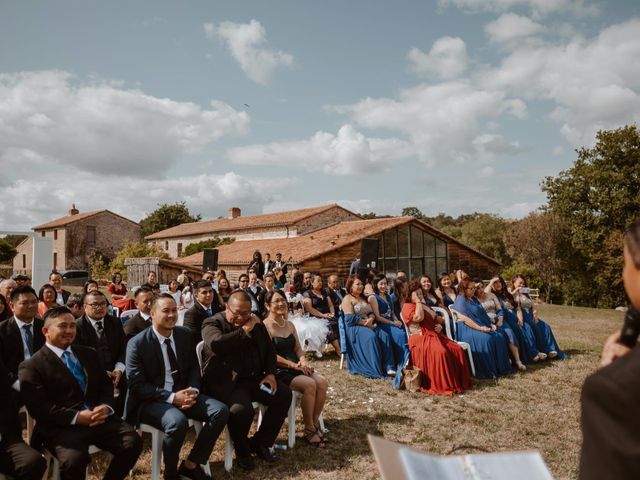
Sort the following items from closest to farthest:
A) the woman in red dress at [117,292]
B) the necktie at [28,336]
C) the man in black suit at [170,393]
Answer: the man in black suit at [170,393], the necktie at [28,336], the woman in red dress at [117,292]

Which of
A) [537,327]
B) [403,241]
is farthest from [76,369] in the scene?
[403,241]

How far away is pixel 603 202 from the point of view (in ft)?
91.0

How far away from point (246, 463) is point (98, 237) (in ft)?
150

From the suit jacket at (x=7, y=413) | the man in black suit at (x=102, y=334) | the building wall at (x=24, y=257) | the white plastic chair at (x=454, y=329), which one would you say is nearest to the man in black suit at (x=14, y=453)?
the suit jacket at (x=7, y=413)

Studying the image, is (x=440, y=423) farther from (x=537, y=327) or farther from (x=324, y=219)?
(x=324, y=219)

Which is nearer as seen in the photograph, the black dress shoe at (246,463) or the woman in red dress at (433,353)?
the black dress shoe at (246,463)

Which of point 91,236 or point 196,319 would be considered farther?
point 91,236

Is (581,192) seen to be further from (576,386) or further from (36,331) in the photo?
(36,331)

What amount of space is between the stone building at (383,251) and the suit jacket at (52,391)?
59.9ft

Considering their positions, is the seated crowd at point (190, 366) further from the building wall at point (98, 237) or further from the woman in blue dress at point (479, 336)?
the building wall at point (98, 237)

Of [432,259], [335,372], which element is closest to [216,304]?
[335,372]

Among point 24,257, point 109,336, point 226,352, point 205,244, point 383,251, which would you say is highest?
point 205,244

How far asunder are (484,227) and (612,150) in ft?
67.0

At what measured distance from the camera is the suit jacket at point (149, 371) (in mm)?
4191
